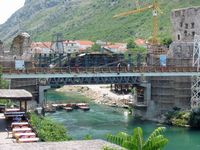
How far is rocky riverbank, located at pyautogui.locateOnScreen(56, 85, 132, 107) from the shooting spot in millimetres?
115863

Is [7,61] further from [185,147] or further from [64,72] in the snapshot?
[185,147]

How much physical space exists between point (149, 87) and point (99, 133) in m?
19.7

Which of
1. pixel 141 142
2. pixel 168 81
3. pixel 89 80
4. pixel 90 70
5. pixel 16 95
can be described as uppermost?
pixel 90 70

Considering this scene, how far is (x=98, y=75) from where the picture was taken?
83438 millimetres

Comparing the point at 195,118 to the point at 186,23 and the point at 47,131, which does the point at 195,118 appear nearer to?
the point at 186,23

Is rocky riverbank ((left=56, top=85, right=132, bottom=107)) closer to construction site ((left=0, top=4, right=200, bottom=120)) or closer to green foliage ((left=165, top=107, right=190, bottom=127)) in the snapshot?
construction site ((left=0, top=4, right=200, bottom=120))

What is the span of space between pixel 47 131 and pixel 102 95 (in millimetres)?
85894

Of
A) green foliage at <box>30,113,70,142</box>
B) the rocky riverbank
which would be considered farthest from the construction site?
green foliage at <box>30,113,70,142</box>

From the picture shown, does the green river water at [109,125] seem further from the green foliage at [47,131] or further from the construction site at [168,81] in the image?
the green foliage at [47,131]

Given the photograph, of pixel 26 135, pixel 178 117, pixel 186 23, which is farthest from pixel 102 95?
pixel 26 135

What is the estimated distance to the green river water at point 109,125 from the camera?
7250 cm

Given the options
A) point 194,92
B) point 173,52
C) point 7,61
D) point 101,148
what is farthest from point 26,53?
point 101,148

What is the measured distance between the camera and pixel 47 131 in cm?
4475

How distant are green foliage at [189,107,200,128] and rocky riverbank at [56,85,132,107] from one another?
93.3 feet
